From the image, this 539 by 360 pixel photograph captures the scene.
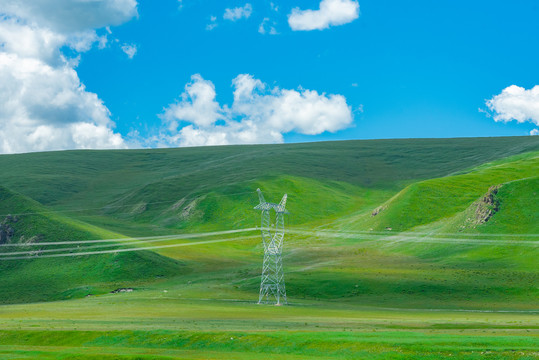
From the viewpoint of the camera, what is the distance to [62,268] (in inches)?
6781

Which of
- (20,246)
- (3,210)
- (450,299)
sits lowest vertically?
(450,299)

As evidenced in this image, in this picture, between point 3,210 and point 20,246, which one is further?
point 3,210

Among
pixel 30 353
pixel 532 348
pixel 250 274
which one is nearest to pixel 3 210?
pixel 250 274

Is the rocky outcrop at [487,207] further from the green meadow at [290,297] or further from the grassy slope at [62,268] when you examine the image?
the grassy slope at [62,268]

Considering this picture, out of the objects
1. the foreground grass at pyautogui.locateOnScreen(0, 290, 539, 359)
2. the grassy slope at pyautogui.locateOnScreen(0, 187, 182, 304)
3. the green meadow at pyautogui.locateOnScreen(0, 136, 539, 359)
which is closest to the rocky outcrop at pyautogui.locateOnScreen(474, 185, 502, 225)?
the green meadow at pyautogui.locateOnScreen(0, 136, 539, 359)

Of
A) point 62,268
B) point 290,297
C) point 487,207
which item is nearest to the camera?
point 290,297

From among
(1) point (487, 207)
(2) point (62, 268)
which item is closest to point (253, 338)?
(2) point (62, 268)

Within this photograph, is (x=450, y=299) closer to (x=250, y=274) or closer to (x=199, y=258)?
(x=250, y=274)

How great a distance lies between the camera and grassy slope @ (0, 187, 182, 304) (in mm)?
155375

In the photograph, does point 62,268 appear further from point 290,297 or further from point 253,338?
point 253,338

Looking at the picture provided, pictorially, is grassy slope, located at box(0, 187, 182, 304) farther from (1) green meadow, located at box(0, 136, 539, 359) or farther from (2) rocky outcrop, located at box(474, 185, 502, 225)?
(2) rocky outcrop, located at box(474, 185, 502, 225)

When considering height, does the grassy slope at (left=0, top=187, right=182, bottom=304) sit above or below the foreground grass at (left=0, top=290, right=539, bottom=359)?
above

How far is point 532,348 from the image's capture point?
5028cm

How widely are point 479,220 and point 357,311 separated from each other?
324ft
